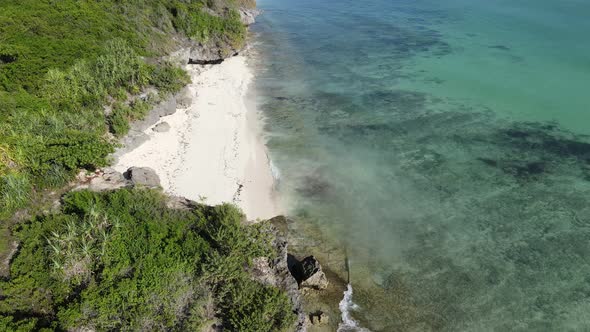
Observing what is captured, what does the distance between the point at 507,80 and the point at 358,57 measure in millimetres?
A: 19770

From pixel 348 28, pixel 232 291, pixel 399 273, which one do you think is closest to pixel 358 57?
pixel 348 28

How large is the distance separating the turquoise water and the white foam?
51 centimetres

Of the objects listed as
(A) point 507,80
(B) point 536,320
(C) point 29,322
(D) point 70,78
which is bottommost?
(B) point 536,320

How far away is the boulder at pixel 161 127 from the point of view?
31.2 metres

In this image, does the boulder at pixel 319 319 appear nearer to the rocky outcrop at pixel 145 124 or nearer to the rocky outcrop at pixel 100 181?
the rocky outcrop at pixel 100 181

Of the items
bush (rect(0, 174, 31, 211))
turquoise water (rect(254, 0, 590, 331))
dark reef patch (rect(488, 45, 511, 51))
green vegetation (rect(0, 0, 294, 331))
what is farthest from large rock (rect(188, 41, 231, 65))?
dark reef patch (rect(488, 45, 511, 51))

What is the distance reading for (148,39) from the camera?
→ 134ft

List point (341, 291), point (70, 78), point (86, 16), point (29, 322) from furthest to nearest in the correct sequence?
1. point (86, 16)
2. point (70, 78)
3. point (341, 291)
4. point (29, 322)

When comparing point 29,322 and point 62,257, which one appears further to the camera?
point 62,257

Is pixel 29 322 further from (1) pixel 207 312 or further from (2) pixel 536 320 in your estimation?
(2) pixel 536 320

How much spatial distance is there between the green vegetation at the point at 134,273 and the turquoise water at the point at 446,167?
6.73 m

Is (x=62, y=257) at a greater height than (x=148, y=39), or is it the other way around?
(x=148, y=39)

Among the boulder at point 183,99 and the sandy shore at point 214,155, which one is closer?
the sandy shore at point 214,155

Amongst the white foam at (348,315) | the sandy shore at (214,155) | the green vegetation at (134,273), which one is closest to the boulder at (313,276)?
the white foam at (348,315)
